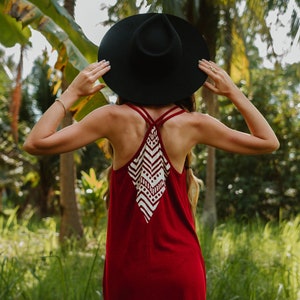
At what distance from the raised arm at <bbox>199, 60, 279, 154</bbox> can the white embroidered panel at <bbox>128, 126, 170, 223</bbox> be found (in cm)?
19

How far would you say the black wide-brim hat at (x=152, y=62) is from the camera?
1.92 meters

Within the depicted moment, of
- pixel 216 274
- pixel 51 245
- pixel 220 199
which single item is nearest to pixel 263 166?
pixel 220 199

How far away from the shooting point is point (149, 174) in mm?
1876

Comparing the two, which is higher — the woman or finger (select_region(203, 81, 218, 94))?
finger (select_region(203, 81, 218, 94))

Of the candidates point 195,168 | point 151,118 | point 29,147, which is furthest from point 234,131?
point 195,168

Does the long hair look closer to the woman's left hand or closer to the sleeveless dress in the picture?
the sleeveless dress

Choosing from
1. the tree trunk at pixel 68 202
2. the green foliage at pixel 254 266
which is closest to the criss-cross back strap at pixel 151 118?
the green foliage at pixel 254 266

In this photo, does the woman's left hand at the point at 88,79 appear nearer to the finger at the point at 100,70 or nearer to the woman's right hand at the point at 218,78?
the finger at the point at 100,70

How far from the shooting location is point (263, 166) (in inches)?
489

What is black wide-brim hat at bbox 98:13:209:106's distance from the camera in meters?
1.92

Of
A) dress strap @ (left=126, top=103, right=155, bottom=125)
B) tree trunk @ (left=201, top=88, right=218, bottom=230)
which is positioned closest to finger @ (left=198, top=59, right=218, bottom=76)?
dress strap @ (left=126, top=103, right=155, bottom=125)

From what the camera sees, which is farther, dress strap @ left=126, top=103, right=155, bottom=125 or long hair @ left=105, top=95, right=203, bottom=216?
long hair @ left=105, top=95, right=203, bottom=216

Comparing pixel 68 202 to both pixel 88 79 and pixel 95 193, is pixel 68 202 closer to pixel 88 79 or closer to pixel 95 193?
Answer: pixel 95 193

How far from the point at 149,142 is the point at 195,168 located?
38.0 ft
